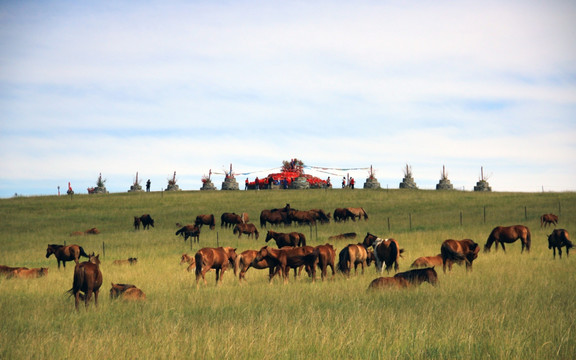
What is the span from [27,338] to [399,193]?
193ft

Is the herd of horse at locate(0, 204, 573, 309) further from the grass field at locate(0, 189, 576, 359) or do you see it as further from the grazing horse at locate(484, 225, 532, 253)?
the grass field at locate(0, 189, 576, 359)

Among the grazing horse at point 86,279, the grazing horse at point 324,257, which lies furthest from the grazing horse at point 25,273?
the grazing horse at point 324,257

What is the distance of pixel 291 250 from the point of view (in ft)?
58.1

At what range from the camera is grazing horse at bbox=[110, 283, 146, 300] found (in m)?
13.9

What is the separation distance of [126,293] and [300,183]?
198ft

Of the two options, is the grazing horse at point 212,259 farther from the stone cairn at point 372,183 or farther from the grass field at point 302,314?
the stone cairn at point 372,183

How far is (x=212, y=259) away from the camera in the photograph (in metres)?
17.4

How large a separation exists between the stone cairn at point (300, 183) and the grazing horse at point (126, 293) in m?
59.8

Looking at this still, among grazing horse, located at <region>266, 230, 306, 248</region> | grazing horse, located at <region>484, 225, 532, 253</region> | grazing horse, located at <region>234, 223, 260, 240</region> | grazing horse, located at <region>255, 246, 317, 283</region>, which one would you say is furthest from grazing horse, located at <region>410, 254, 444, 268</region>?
grazing horse, located at <region>234, 223, 260, 240</region>

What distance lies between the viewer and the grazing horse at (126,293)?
13.9m

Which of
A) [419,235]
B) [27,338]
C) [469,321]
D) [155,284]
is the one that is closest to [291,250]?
[155,284]

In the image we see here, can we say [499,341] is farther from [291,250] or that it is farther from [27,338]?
[291,250]

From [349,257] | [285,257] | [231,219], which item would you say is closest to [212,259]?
[285,257]

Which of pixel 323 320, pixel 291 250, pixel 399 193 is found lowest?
pixel 323 320
